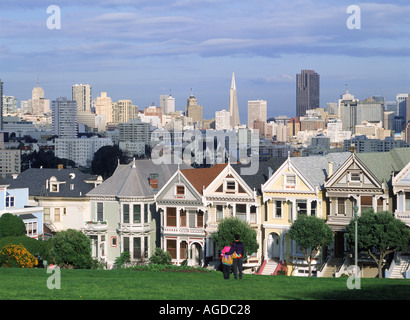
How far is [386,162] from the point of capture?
5122 cm

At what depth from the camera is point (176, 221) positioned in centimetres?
5422

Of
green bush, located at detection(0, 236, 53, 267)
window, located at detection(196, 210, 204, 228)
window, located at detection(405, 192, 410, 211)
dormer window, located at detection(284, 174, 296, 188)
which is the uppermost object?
dormer window, located at detection(284, 174, 296, 188)

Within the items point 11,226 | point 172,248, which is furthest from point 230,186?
point 11,226

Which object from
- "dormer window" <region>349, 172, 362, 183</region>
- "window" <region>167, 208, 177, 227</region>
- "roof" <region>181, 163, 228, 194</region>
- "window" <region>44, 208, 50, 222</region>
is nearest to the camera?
"dormer window" <region>349, 172, 362, 183</region>

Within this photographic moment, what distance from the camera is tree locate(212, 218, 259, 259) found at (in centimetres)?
4856

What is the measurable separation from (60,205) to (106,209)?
7.72 m

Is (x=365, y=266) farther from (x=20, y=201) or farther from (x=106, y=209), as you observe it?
(x=20, y=201)

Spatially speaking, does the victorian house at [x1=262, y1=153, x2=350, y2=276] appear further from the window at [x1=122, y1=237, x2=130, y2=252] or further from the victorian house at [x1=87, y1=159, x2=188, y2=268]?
the window at [x1=122, y1=237, x2=130, y2=252]

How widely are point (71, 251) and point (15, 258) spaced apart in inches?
148

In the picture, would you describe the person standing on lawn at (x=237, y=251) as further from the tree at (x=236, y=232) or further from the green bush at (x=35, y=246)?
the green bush at (x=35, y=246)

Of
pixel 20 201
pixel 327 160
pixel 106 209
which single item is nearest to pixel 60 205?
pixel 20 201

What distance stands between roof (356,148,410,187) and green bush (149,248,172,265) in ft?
42.2

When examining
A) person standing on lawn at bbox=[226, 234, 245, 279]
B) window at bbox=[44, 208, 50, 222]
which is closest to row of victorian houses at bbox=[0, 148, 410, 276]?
window at bbox=[44, 208, 50, 222]

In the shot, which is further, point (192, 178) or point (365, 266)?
point (192, 178)
